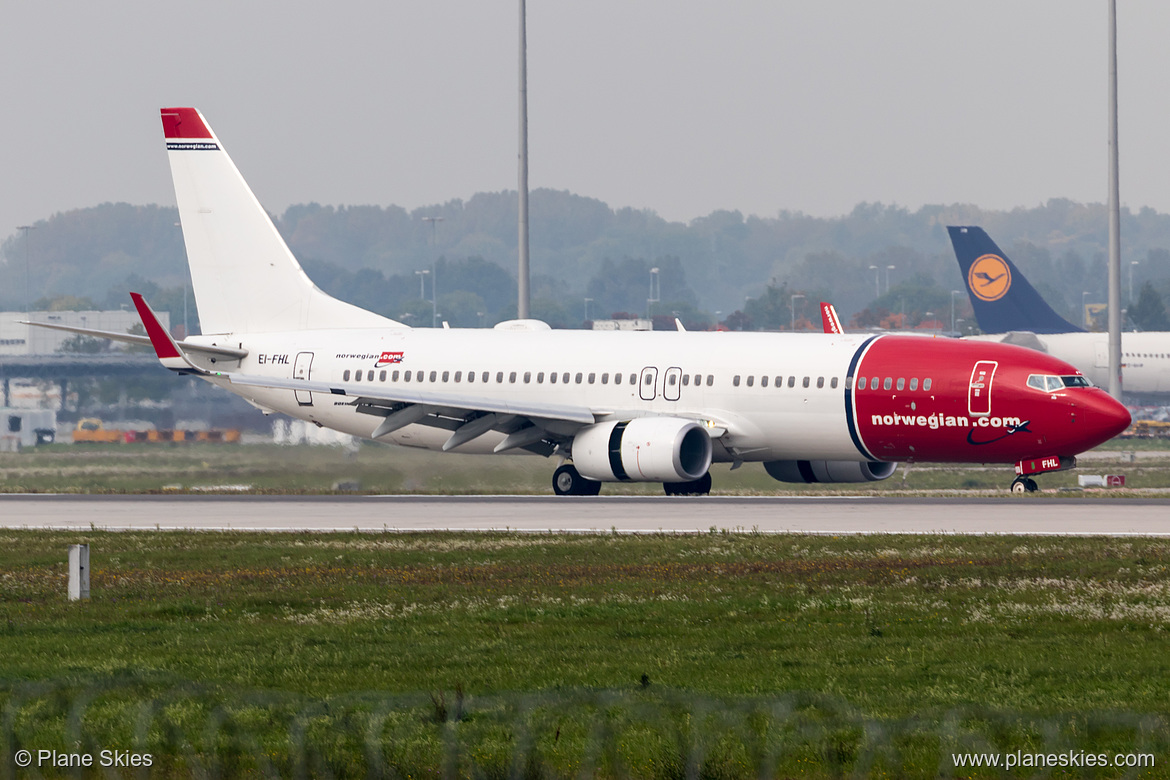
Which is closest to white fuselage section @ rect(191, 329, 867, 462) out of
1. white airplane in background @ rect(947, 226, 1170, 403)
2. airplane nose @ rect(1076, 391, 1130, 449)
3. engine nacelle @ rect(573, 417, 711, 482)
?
engine nacelle @ rect(573, 417, 711, 482)

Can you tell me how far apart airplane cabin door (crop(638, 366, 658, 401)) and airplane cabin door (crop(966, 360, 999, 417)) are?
7.92 metres

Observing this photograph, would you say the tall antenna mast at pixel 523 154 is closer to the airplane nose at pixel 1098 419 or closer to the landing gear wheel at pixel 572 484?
the landing gear wheel at pixel 572 484

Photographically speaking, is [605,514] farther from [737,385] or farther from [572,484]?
[572,484]

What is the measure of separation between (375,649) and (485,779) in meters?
6.51

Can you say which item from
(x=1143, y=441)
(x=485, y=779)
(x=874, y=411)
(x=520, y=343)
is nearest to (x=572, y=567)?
(x=485, y=779)

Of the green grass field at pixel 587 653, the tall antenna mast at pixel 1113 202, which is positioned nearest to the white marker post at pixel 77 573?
the green grass field at pixel 587 653

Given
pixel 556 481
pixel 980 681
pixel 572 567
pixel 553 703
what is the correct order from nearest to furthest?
pixel 553 703
pixel 980 681
pixel 572 567
pixel 556 481

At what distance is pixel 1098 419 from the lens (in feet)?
124

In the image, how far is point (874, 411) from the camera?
38844 millimetres

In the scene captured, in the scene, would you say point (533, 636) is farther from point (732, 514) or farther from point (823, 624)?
point (732, 514)

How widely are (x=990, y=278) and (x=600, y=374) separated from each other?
70583 millimetres

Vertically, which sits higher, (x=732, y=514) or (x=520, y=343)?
(x=520, y=343)

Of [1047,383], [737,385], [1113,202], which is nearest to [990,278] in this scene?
[1113,202]

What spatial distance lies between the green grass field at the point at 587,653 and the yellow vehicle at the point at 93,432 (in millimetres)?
48541
